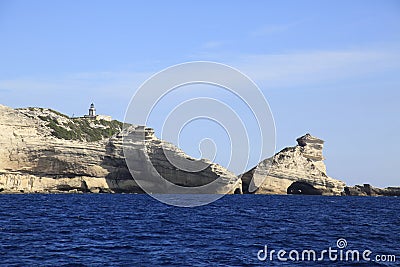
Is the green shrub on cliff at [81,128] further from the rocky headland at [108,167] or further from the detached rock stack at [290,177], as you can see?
the detached rock stack at [290,177]

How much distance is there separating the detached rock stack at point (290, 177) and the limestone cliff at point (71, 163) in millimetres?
5201

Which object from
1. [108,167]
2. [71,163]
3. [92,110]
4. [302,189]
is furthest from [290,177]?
[92,110]

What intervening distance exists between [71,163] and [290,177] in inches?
1722

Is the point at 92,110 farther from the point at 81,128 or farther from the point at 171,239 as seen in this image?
the point at 171,239

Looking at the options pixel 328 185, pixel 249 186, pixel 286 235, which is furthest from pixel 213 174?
pixel 286 235

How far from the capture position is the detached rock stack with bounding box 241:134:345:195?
11350 centimetres

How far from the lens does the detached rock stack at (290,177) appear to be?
113500mm

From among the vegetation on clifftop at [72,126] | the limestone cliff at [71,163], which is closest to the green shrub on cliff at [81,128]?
the vegetation on clifftop at [72,126]

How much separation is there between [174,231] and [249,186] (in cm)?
8020

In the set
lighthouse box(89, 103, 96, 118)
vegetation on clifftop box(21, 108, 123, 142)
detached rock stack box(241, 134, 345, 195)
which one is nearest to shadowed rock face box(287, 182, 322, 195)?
detached rock stack box(241, 134, 345, 195)

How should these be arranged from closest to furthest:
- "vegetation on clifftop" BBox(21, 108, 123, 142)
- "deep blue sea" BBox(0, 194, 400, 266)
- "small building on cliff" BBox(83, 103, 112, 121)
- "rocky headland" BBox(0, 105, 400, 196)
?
"deep blue sea" BBox(0, 194, 400, 266) → "rocky headland" BBox(0, 105, 400, 196) → "vegetation on clifftop" BBox(21, 108, 123, 142) → "small building on cliff" BBox(83, 103, 112, 121)

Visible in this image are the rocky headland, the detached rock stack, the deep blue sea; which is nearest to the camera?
the deep blue sea

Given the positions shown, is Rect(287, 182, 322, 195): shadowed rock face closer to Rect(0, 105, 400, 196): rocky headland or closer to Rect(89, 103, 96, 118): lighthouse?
Rect(0, 105, 400, 196): rocky headland

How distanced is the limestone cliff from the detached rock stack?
5.20m
